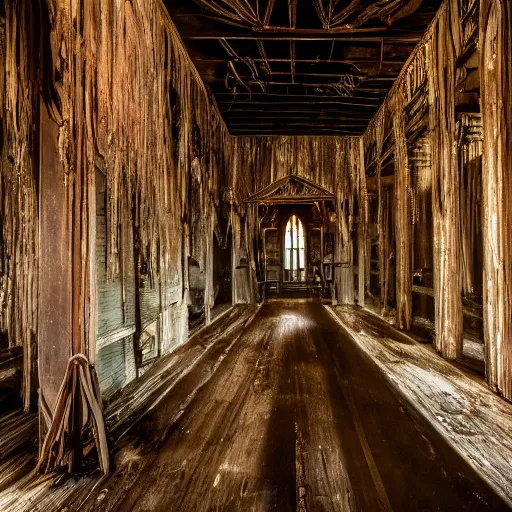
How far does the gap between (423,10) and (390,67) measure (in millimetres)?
1114

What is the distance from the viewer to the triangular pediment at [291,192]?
7.17 meters

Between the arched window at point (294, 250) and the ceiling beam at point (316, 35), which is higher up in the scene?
the ceiling beam at point (316, 35)

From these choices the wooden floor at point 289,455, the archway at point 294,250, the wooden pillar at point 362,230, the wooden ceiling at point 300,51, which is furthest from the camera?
the archway at point 294,250

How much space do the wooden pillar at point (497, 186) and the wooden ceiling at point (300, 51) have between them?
164 centimetres

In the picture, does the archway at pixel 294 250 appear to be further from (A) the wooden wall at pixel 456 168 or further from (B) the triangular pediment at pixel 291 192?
(A) the wooden wall at pixel 456 168

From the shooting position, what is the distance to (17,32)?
7.48ft

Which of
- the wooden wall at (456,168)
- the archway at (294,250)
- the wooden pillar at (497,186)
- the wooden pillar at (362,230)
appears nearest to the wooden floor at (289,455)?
the wooden pillar at (497,186)

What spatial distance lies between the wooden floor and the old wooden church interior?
13 millimetres

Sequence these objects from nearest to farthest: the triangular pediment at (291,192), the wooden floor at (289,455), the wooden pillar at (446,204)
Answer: the wooden floor at (289,455)
the wooden pillar at (446,204)
the triangular pediment at (291,192)

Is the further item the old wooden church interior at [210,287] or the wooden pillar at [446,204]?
the wooden pillar at [446,204]

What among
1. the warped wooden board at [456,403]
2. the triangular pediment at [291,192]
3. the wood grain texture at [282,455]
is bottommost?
the warped wooden board at [456,403]

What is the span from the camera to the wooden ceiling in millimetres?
3645

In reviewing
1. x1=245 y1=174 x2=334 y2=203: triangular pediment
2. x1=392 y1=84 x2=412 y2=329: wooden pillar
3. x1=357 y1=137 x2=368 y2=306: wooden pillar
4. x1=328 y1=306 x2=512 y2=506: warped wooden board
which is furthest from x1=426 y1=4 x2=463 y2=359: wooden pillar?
x1=245 y1=174 x2=334 y2=203: triangular pediment

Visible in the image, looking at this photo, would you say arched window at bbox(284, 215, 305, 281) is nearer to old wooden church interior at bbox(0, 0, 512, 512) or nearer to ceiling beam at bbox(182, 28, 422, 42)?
old wooden church interior at bbox(0, 0, 512, 512)
